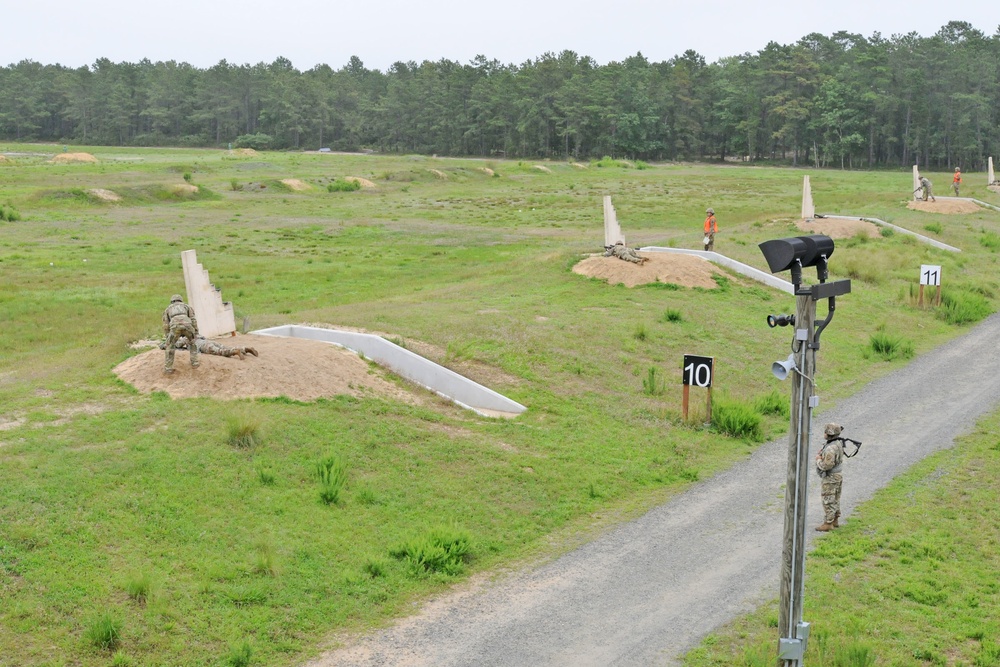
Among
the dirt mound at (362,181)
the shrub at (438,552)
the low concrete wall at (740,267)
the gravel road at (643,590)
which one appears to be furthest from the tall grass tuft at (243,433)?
the dirt mound at (362,181)

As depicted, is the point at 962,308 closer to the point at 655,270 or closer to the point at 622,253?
the point at 655,270

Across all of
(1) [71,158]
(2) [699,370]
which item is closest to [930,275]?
(2) [699,370]

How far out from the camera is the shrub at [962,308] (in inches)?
1228

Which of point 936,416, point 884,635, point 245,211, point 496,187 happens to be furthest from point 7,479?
point 496,187

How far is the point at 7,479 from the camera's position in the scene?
1342cm

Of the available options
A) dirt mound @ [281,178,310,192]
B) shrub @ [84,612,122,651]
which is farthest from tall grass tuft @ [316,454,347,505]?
dirt mound @ [281,178,310,192]

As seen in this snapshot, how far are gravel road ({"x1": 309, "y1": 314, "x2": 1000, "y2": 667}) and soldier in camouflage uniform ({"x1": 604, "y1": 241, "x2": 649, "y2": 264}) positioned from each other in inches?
529

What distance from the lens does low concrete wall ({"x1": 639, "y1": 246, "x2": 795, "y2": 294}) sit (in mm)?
32062

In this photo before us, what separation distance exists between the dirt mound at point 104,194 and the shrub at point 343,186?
15.4 metres

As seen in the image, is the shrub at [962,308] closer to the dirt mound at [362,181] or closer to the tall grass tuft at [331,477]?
the tall grass tuft at [331,477]

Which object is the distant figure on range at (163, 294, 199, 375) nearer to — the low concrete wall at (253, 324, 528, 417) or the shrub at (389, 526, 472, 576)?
the low concrete wall at (253, 324, 528, 417)

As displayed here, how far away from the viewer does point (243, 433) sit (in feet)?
50.1

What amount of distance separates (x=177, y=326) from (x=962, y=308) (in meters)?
25.1

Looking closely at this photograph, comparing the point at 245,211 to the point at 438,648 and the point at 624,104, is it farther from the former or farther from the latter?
the point at 624,104
